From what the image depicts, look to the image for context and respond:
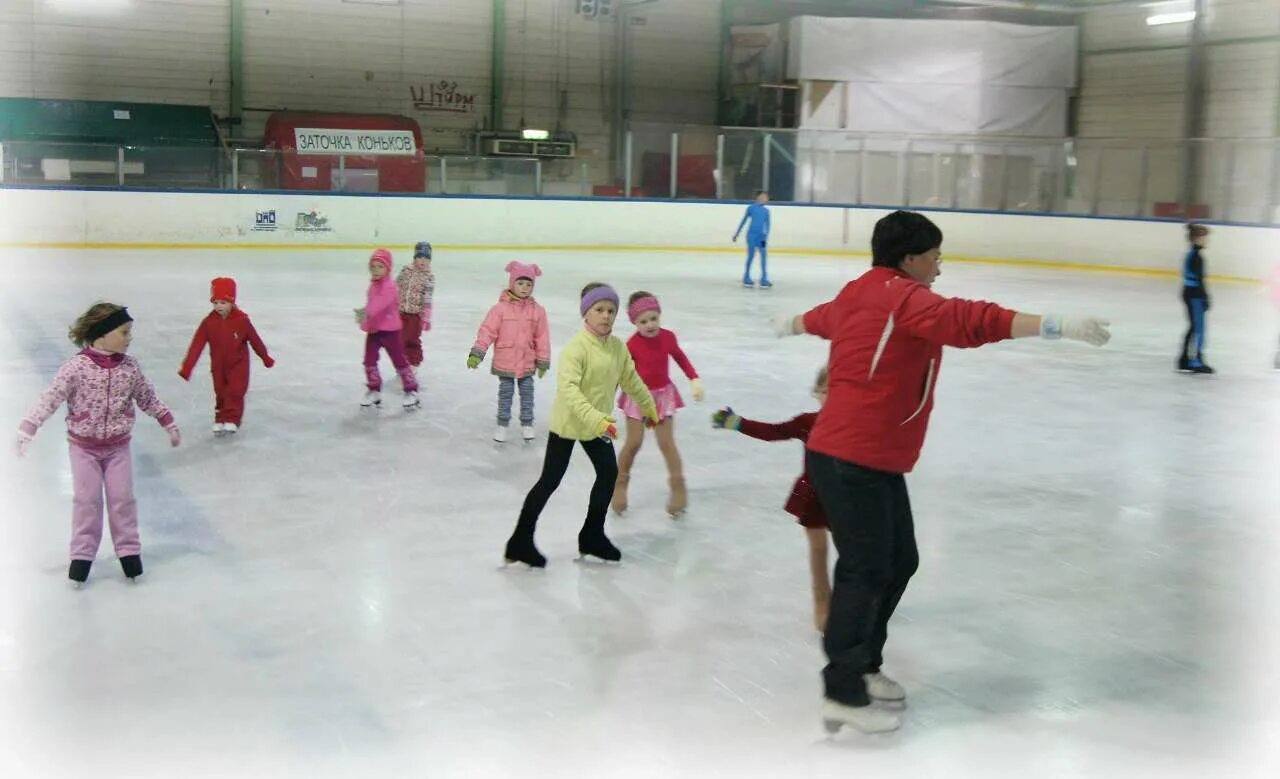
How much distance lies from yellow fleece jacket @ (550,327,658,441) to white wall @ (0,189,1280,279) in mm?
17598

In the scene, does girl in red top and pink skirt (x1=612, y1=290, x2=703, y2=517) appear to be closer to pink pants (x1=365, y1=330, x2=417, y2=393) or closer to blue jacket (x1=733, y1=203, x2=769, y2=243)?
pink pants (x1=365, y1=330, x2=417, y2=393)

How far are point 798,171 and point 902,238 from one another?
2271cm

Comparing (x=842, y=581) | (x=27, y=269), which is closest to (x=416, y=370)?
(x=842, y=581)

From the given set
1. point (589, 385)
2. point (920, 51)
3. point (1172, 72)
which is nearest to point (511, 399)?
point (589, 385)

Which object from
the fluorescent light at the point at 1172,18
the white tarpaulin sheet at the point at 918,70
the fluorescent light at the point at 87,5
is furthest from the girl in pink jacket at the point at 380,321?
the fluorescent light at the point at 1172,18

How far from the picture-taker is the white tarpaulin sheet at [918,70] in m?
27.6

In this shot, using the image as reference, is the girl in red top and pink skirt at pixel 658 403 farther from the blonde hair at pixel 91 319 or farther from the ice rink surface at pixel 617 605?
the blonde hair at pixel 91 319

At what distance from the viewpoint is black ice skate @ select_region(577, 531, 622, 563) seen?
5473 millimetres

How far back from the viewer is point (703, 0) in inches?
1181

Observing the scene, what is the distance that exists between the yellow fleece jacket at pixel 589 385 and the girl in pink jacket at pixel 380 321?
347 cm

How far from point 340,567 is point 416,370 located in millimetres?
5000

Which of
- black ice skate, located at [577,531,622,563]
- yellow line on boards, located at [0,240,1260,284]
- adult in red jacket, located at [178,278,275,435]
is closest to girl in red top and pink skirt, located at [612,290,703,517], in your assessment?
black ice skate, located at [577,531,622,563]

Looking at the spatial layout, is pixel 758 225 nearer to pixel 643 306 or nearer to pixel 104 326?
pixel 643 306

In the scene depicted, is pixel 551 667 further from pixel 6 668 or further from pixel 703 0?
pixel 703 0
